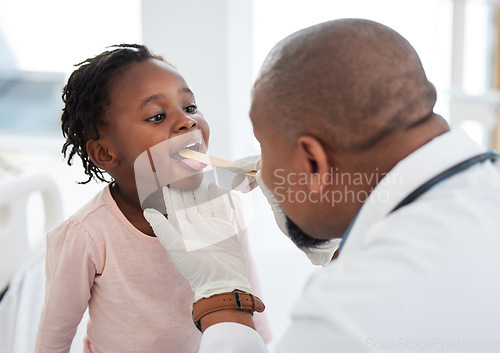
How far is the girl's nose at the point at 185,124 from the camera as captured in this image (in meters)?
0.96

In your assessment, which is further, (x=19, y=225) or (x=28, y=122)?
(x=28, y=122)

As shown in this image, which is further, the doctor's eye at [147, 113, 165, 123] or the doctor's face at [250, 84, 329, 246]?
the doctor's eye at [147, 113, 165, 123]

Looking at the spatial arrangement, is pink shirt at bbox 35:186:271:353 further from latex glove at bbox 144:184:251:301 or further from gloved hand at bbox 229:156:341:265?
gloved hand at bbox 229:156:341:265

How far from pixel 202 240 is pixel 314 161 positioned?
13.5 inches

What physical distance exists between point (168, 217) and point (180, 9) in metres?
1.11

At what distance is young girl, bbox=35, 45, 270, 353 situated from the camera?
0.96 m

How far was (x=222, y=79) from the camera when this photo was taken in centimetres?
189

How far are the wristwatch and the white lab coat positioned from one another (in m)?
0.25

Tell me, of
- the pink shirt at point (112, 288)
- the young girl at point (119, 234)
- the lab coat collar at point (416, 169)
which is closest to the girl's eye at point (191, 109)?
the young girl at point (119, 234)

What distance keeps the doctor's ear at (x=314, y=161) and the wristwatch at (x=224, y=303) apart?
0.87ft

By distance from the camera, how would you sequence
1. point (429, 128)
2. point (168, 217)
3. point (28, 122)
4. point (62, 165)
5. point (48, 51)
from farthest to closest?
point (28, 122) < point (48, 51) < point (62, 165) < point (168, 217) < point (429, 128)

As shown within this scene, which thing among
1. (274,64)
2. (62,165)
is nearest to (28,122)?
(62,165)

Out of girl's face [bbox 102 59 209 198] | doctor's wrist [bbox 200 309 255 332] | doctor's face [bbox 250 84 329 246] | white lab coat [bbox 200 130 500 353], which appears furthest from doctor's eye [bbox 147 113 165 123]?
white lab coat [bbox 200 130 500 353]

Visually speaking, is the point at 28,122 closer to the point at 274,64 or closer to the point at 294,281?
the point at 294,281
